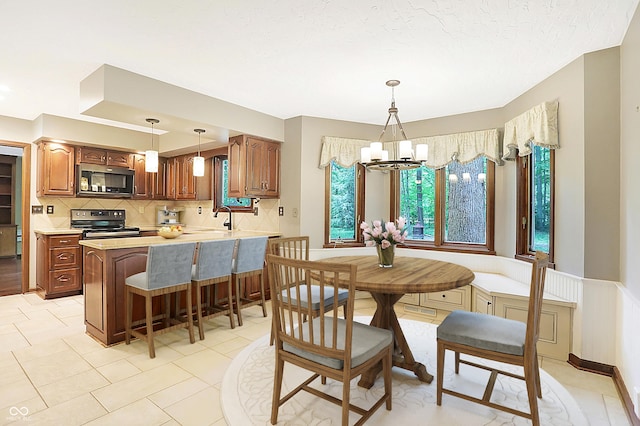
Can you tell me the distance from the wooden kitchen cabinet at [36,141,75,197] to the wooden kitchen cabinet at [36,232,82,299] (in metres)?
0.65

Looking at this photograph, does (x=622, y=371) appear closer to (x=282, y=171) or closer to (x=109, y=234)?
(x=282, y=171)

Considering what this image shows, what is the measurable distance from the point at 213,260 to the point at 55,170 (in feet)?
10.6

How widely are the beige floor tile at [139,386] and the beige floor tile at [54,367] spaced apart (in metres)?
0.44

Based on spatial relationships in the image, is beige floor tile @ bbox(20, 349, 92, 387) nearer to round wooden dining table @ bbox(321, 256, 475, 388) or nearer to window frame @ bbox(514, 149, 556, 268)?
round wooden dining table @ bbox(321, 256, 475, 388)

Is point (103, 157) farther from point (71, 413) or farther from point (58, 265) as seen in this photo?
point (71, 413)

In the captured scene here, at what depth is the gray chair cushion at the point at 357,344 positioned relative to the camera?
179 cm

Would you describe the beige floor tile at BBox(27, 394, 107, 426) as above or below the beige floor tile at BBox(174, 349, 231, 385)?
above

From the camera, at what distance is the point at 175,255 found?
296 centimetres

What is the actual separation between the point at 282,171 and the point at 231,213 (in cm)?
120

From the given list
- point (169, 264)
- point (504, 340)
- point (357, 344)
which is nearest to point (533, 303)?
point (504, 340)

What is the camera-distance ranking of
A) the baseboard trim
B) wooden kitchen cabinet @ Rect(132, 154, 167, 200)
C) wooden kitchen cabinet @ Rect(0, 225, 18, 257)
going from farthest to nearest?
wooden kitchen cabinet @ Rect(0, 225, 18, 257), wooden kitchen cabinet @ Rect(132, 154, 167, 200), the baseboard trim

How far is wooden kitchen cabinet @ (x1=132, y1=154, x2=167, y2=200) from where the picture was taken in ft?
18.4

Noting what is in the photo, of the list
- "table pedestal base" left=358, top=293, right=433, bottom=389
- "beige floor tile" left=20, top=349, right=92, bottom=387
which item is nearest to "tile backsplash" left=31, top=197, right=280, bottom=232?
"table pedestal base" left=358, top=293, right=433, bottom=389

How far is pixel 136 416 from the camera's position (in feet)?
6.56
